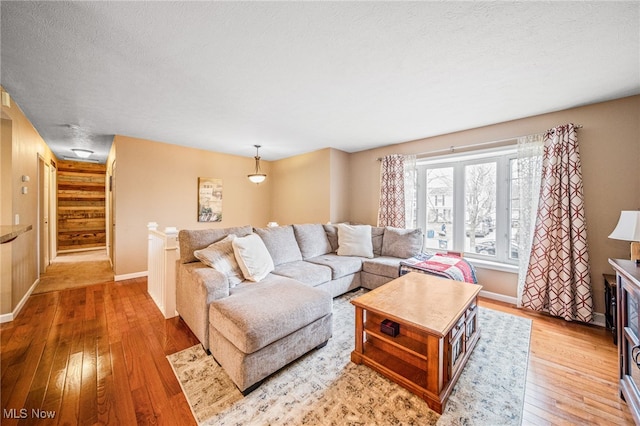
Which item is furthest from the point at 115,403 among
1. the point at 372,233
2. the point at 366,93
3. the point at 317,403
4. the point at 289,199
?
the point at 289,199

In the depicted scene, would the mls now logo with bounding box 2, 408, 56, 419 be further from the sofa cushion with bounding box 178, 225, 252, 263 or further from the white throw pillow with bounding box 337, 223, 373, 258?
the white throw pillow with bounding box 337, 223, 373, 258

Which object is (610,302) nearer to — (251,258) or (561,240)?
(561,240)

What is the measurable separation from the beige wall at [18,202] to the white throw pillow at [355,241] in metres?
3.77

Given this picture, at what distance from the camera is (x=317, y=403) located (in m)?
1.46

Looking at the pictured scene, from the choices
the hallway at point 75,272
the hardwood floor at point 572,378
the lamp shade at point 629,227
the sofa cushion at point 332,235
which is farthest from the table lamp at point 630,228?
the hallway at point 75,272

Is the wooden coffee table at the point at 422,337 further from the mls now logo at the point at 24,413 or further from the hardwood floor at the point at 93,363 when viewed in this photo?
the mls now logo at the point at 24,413

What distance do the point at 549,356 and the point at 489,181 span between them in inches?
91.5

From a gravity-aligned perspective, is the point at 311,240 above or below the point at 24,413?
above

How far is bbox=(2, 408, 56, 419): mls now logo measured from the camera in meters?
1.34

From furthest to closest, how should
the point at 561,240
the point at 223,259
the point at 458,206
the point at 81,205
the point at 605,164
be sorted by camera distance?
the point at 81,205 → the point at 458,206 → the point at 561,240 → the point at 605,164 → the point at 223,259

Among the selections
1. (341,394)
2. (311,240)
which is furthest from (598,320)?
(311,240)

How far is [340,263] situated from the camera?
3.14 meters

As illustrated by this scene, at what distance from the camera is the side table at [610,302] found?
2.22 m

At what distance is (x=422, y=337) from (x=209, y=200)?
455 centimetres
